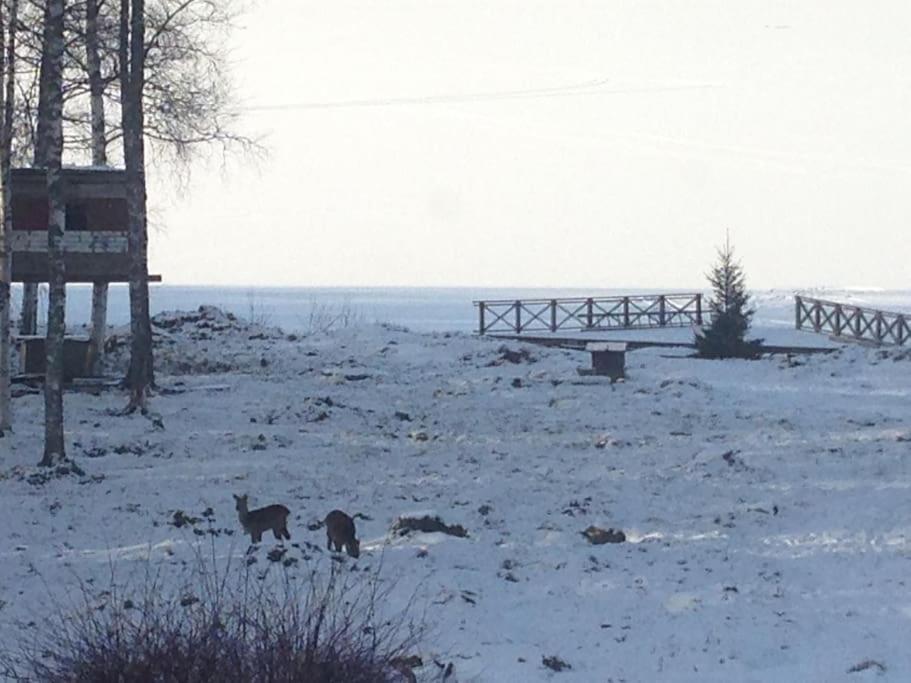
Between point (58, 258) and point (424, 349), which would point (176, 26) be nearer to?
point (58, 258)

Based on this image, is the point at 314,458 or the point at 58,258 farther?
the point at 314,458

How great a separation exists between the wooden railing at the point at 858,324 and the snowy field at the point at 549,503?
1418 cm

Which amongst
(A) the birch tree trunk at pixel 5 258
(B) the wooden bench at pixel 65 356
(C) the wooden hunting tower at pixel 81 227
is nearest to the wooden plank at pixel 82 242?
(C) the wooden hunting tower at pixel 81 227

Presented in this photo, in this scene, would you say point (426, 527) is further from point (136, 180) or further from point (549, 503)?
point (136, 180)

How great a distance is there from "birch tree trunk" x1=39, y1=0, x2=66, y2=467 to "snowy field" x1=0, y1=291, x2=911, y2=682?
0.69 metres

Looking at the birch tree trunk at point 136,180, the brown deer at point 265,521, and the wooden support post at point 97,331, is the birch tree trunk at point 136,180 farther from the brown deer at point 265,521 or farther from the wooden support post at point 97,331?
the brown deer at point 265,521

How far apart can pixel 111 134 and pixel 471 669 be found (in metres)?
18.7

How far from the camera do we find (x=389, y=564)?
11727 millimetres

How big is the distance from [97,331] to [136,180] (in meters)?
4.35

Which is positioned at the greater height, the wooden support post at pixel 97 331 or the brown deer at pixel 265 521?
the wooden support post at pixel 97 331

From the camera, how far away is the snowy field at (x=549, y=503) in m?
→ 9.98

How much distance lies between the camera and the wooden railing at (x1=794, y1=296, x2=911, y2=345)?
39281mm

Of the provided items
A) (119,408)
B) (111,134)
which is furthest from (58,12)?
(111,134)

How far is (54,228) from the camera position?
A: 613 inches
